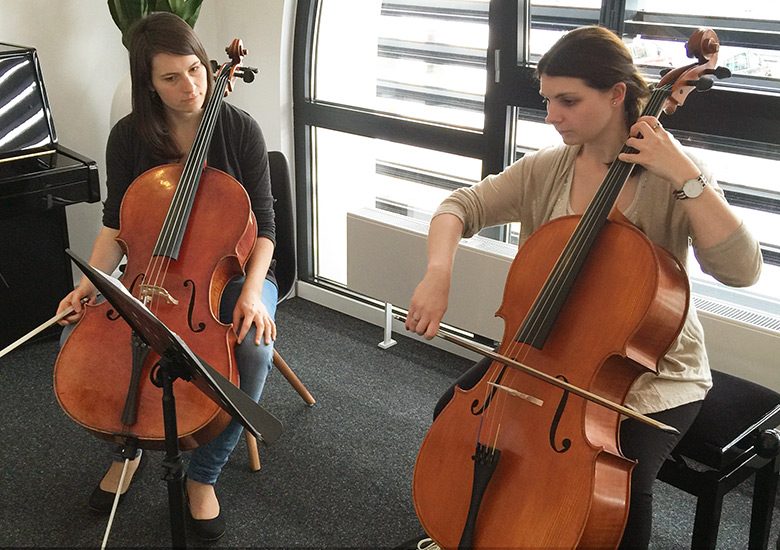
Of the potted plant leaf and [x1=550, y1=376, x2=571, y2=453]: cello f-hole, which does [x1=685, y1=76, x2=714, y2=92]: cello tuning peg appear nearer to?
[x1=550, y1=376, x2=571, y2=453]: cello f-hole

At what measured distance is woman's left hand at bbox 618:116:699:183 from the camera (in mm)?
1372

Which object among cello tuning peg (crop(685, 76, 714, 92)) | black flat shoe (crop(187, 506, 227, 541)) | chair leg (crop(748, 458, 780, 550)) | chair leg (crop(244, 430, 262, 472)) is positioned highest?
cello tuning peg (crop(685, 76, 714, 92))

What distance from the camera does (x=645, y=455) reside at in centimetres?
143

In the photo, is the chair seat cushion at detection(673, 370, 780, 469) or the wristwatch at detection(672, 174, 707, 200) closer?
the wristwatch at detection(672, 174, 707, 200)

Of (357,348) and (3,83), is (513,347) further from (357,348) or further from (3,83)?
(3,83)

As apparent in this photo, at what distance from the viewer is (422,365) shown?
2797mm

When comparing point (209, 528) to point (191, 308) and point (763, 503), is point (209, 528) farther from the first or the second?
point (763, 503)

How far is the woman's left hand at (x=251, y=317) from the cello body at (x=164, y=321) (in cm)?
7

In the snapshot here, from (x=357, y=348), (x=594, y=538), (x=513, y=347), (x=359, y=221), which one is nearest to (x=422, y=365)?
(x=357, y=348)

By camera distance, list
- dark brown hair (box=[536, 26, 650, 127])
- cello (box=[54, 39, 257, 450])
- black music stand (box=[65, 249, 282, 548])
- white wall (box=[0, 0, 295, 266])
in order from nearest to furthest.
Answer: black music stand (box=[65, 249, 282, 548]) → dark brown hair (box=[536, 26, 650, 127]) → cello (box=[54, 39, 257, 450]) → white wall (box=[0, 0, 295, 266])

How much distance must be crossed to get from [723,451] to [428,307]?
619mm

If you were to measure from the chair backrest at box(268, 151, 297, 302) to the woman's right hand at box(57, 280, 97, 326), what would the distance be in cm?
57

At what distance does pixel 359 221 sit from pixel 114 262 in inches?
37.9

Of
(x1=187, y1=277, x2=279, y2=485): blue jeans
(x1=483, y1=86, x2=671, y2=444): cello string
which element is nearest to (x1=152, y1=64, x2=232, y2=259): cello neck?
(x1=187, y1=277, x2=279, y2=485): blue jeans
